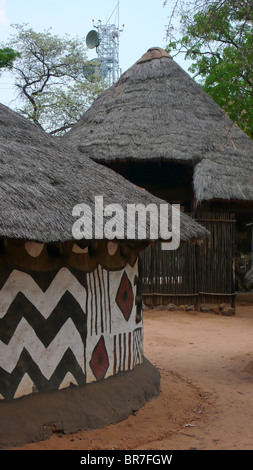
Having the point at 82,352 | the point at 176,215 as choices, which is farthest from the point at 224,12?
the point at 82,352

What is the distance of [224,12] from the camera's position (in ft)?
20.7

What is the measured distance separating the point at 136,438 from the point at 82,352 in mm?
864

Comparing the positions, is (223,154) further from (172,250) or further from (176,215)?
(176,215)

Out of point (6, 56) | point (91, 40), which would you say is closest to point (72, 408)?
point (6, 56)

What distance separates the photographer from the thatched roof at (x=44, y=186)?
13.3 feet

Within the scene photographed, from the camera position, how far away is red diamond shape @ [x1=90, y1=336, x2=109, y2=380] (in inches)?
199

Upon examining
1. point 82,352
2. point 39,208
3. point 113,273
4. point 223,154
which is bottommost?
point 82,352

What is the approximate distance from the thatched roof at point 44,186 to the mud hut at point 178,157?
4.60 metres

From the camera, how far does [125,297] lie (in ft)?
18.6

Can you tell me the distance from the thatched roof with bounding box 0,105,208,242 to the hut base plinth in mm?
1364

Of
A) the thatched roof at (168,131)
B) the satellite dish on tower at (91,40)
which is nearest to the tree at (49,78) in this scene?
the satellite dish on tower at (91,40)

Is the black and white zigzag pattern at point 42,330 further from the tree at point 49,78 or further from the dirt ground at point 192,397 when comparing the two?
the tree at point 49,78

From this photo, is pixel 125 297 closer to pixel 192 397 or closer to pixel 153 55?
pixel 192 397
